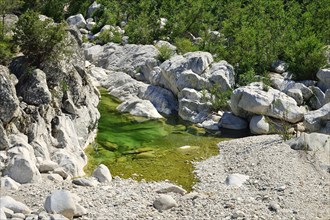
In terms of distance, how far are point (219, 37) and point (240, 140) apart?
22425 millimetres

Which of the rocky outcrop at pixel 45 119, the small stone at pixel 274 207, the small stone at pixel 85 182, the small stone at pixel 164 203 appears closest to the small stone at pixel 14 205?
the rocky outcrop at pixel 45 119

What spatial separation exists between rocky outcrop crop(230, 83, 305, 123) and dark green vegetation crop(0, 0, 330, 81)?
5731mm

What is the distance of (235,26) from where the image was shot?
52344 mm

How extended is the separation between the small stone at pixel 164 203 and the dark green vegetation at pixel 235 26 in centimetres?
1999

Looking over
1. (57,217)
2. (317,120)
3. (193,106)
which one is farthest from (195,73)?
(57,217)

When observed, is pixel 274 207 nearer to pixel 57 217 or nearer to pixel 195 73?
pixel 57 217

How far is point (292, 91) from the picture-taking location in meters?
38.0

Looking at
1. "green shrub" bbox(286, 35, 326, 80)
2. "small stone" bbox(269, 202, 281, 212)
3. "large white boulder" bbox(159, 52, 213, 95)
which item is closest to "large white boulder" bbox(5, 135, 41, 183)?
"small stone" bbox(269, 202, 281, 212)

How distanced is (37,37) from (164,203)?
13511mm

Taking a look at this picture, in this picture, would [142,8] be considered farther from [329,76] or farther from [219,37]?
[329,76]

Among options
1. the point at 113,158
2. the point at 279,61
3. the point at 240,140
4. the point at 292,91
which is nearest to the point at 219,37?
the point at 279,61

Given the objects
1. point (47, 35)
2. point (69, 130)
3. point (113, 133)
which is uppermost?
point (47, 35)

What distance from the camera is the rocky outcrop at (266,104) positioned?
34.2m

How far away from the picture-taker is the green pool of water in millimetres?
26547
